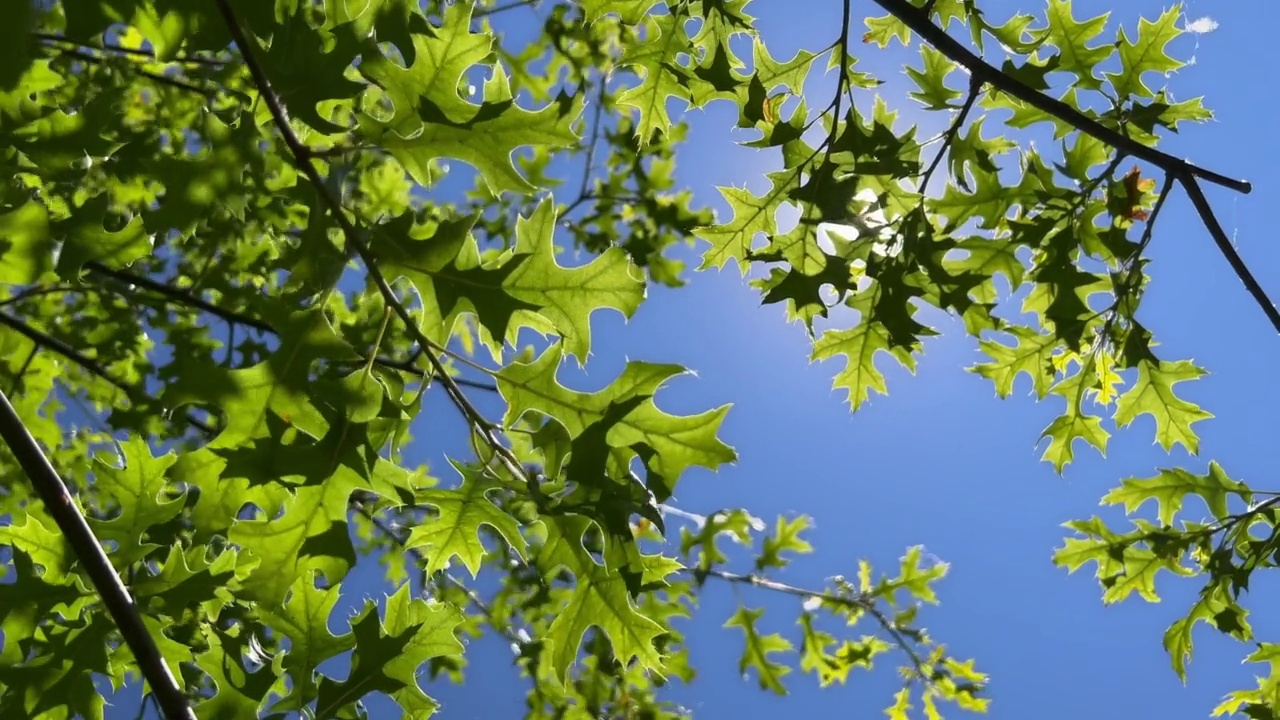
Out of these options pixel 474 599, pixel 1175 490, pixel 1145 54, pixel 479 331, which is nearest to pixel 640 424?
pixel 479 331

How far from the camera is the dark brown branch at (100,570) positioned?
1.35m

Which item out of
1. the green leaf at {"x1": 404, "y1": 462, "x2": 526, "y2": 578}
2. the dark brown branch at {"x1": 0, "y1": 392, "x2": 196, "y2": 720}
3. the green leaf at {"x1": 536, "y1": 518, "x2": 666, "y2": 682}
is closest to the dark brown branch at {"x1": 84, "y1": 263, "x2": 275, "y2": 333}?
the dark brown branch at {"x1": 0, "y1": 392, "x2": 196, "y2": 720}

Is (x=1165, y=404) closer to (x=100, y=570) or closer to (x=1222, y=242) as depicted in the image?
(x=1222, y=242)

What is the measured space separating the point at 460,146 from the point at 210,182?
421 millimetres

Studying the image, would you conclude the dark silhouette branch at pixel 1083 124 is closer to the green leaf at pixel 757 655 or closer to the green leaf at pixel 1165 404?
the green leaf at pixel 1165 404

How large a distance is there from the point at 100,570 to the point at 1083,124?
1.88 meters

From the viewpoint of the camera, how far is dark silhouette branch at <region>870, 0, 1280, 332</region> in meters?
1.84

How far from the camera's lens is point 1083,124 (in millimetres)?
1875

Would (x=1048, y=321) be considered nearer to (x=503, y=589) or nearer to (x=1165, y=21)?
(x=1165, y=21)

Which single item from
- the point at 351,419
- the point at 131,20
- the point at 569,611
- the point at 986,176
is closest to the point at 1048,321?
the point at 986,176

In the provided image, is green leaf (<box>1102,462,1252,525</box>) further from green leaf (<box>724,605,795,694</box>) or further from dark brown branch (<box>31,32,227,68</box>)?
dark brown branch (<box>31,32,227,68</box>)

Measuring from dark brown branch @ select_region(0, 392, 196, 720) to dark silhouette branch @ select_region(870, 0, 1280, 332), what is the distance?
1.65m

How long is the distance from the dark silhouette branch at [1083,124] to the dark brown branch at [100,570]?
1.65m

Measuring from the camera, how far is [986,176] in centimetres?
231
